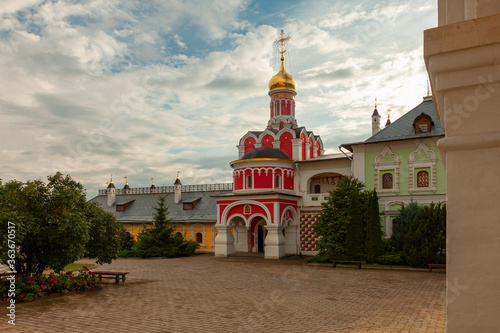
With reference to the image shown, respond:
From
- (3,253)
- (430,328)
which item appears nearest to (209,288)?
(3,253)

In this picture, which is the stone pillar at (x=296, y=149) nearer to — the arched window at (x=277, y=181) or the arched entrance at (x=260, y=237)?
the arched window at (x=277, y=181)

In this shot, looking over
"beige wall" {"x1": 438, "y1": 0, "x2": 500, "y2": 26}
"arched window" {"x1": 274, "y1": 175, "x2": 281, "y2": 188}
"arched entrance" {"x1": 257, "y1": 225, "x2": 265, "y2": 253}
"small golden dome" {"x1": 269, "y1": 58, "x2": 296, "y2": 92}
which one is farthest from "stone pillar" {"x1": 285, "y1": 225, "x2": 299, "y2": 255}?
"beige wall" {"x1": 438, "y1": 0, "x2": 500, "y2": 26}

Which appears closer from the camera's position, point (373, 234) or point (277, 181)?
point (373, 234)

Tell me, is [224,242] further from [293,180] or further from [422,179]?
[422,179]

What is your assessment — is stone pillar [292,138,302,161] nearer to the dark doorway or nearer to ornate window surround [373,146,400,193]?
the dark doorway

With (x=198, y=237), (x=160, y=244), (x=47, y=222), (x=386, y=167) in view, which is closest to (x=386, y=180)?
(x=386, y=167)

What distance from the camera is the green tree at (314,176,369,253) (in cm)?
2261

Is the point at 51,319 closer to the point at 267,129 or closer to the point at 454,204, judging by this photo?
the point at 454,204

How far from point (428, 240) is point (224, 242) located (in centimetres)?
1391

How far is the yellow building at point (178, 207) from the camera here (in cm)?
3466

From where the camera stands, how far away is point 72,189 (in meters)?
13.3

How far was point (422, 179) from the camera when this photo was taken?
77.8 ft

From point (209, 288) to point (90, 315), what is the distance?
5.06 m

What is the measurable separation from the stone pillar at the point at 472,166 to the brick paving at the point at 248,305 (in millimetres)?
6998
